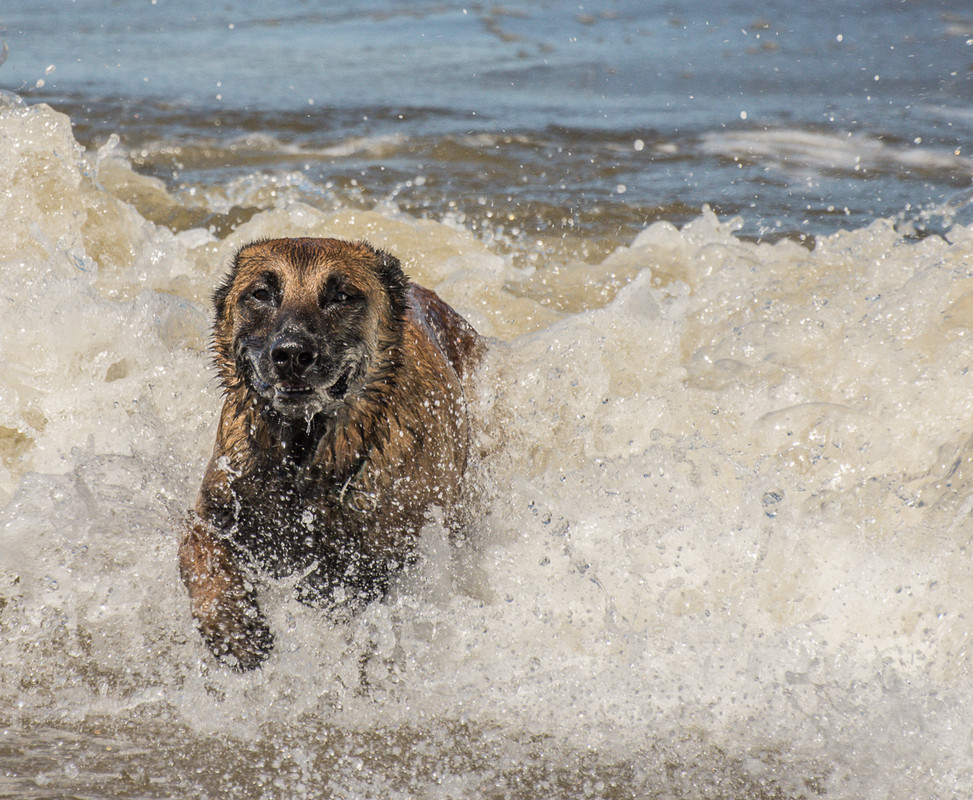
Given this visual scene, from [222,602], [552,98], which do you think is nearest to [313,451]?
[222,602]

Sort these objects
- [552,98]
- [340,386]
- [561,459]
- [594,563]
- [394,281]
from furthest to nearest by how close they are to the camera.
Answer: [552,98] → [561,459] → [594,563] → [394,281] → [340,386]

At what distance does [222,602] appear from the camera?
159 inches

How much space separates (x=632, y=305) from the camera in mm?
6562

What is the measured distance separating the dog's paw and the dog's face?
0.87 meters

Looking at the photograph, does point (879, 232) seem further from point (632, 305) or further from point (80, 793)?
point (80, 793)

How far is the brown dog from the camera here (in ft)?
12.8

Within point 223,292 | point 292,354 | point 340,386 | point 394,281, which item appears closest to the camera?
point 292,354

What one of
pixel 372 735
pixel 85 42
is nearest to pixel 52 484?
pixel 372 735

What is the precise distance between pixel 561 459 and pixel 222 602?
2.27 metres

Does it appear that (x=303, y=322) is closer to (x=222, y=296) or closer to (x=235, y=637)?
(x=222, y=296)

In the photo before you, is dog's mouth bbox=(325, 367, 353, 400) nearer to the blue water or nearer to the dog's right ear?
the dog's right ear

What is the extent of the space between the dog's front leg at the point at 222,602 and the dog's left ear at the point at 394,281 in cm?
127

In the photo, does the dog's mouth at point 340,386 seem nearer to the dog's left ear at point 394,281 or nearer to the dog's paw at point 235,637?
the dog's left ear at point 394,281

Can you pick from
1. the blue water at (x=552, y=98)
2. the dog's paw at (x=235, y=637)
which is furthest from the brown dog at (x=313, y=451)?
Result: the blue water at (x=552, y=98)
